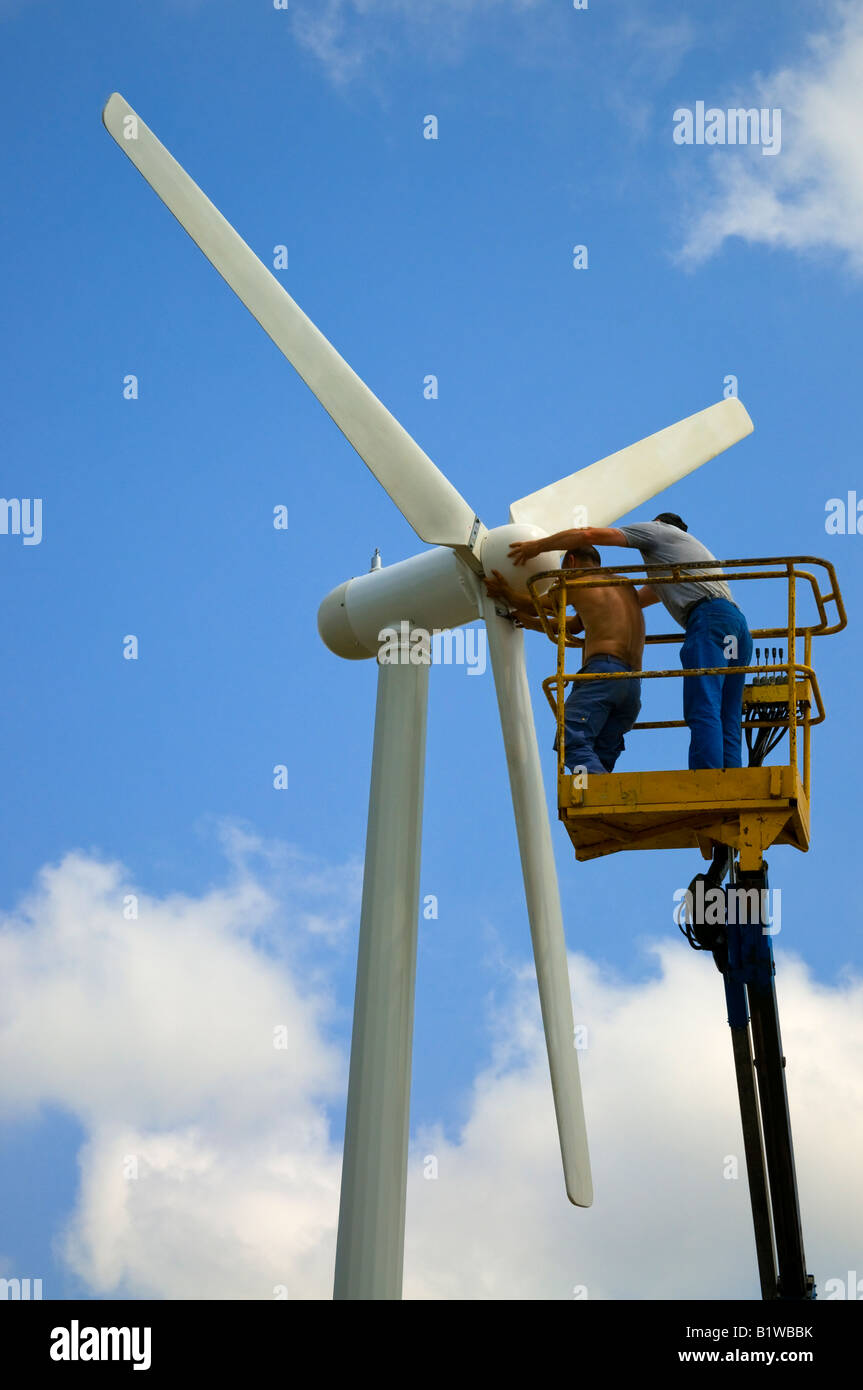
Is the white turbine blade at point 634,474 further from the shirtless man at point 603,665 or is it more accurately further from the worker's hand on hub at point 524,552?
the shirtless man at point 603,665

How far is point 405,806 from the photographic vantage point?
16.9 m

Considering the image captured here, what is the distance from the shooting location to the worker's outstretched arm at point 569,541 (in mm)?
16641

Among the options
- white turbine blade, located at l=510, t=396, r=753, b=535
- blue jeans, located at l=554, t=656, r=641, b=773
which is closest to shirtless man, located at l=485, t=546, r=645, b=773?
blue jeans, located at l=554, t=656, r=641, b=773

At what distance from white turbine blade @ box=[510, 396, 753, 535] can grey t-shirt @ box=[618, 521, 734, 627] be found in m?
1.40

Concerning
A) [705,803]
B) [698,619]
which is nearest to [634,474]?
[698,619]

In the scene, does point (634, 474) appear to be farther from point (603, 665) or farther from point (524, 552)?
point (603, 665)

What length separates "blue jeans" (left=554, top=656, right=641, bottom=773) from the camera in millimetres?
15891

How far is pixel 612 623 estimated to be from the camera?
16641mm

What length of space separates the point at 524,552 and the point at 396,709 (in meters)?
1.83

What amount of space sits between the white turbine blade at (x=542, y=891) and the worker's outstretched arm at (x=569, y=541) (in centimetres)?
61

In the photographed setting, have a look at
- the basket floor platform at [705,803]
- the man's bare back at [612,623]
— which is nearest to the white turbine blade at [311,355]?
the man's bare back at [612,623]
